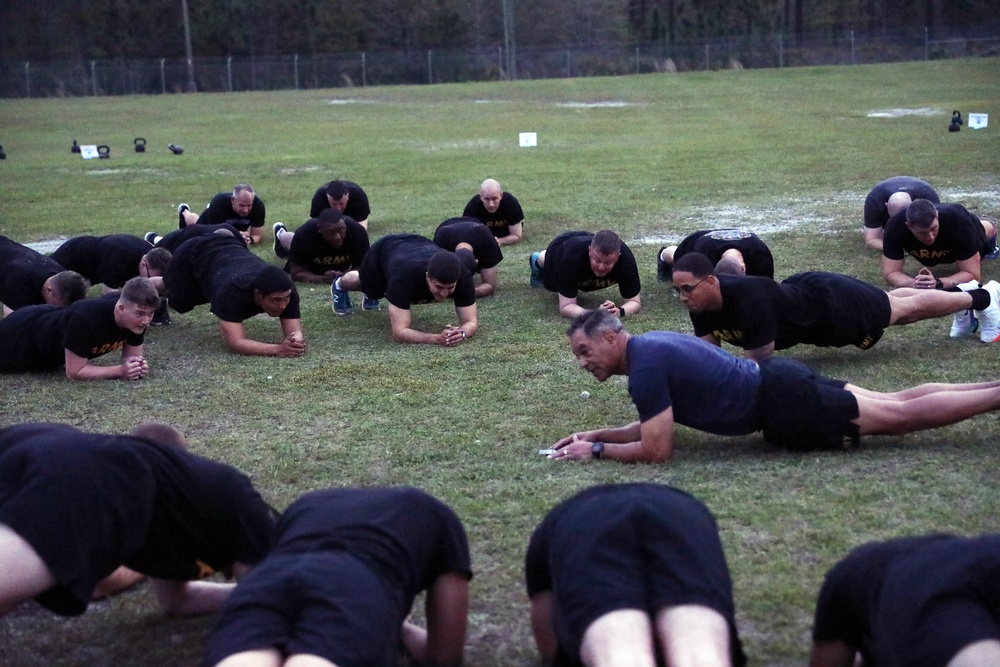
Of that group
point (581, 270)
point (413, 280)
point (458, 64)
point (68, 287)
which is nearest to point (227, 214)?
point (68, 287)

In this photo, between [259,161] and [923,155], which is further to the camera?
[259,161]

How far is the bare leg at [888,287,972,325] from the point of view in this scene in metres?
8.65

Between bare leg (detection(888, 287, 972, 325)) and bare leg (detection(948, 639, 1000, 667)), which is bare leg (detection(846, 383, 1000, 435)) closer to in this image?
bare leg (detection(888, 287, 972, 325))

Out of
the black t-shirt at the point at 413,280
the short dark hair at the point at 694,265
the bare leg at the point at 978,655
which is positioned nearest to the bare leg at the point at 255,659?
the bare leg at the point at 978,655

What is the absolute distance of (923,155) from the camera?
21156 mm

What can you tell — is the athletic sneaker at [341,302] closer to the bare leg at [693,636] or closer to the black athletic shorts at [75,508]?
the black athletic shorts at [75,508]

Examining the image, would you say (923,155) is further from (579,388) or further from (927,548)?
(927,548)

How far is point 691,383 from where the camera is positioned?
6461mm

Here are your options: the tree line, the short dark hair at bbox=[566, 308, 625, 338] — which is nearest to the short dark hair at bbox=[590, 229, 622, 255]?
the short dark hair at bbox=[566, 308, 625, 338]

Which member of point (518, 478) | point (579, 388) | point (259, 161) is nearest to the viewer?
point (518, 478)

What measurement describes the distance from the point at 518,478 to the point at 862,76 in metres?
43.5

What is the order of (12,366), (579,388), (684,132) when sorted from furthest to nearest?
(684,132)
(12,366)
(579,388)

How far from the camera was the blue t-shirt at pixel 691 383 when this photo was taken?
641cm

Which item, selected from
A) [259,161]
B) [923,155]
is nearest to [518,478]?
[923,155]
